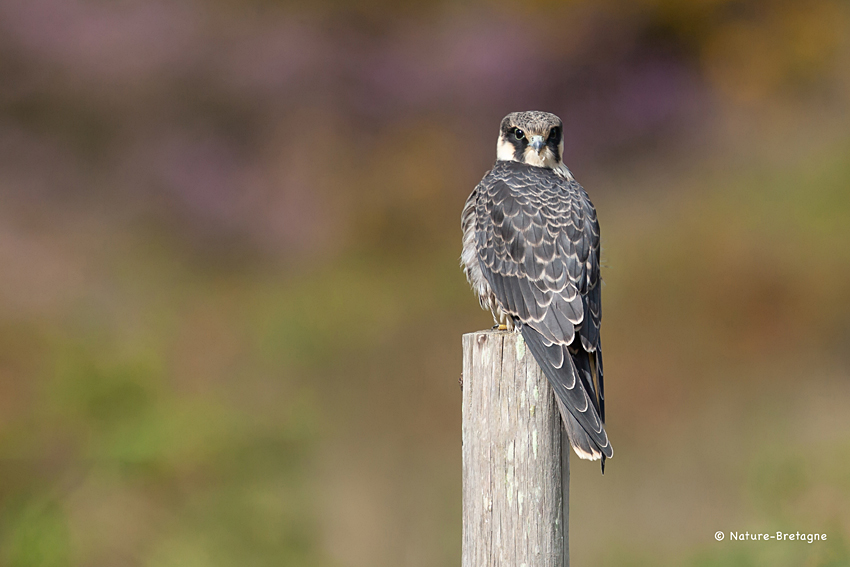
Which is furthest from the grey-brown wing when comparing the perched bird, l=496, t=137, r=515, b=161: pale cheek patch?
l=496, t=137, r=515, b=161: pale cheek patch

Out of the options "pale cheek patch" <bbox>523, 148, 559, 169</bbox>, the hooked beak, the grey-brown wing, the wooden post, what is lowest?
the wooden post

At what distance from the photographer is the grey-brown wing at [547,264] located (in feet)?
7.50

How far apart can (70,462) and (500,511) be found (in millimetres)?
3497

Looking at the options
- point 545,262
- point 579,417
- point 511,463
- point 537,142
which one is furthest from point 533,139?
point 511,463

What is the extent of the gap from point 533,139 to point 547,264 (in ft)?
2.15

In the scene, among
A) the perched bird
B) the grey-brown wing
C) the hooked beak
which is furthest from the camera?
the hooked beak

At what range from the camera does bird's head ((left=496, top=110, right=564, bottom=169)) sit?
3.04 meters

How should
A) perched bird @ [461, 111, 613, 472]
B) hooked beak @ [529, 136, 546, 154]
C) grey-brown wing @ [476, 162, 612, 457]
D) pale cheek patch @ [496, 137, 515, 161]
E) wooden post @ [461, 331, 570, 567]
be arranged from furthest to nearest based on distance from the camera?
pale cheek patch @ [496, 137, 515, 161] < hooked beak @ [529, 136, 546, 154] < grey-brown wing @ [476, 162, 612, 457] < perched bird @ [461, 111, 613, 472] < wooden post @ [461, 331, 570, 567]

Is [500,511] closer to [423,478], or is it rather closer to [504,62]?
[423,478]

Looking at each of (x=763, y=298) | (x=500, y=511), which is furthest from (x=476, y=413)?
(x=763, y=298)

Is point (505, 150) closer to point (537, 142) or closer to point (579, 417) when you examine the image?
point (537, 142)

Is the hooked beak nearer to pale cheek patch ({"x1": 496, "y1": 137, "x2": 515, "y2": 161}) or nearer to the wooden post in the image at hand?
pale cheek patch ({"x1": 496, "y1": 137, "x2": 515, "y2": 161})

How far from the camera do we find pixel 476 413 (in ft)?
6.82

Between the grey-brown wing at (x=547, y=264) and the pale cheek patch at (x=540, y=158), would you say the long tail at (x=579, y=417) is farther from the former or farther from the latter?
the pale cheek patch at (x=540, y=158)
